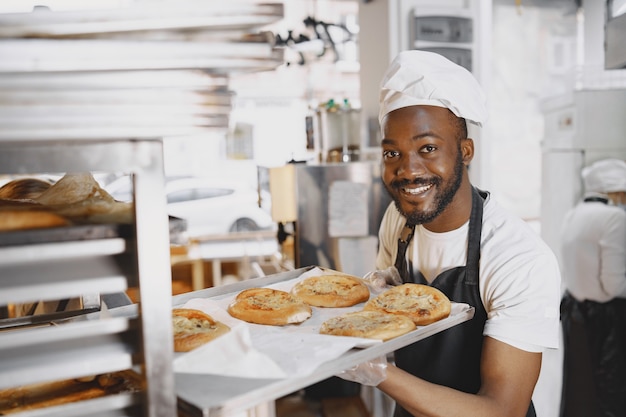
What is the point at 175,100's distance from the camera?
62cm

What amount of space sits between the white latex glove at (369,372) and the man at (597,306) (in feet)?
9.48

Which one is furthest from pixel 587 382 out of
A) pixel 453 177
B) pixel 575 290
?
pixel 453 177

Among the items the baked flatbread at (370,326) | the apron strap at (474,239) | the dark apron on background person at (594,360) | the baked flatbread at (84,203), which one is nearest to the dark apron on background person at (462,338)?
the apron strap at (474,239)

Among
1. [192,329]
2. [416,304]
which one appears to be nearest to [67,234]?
[192,329]

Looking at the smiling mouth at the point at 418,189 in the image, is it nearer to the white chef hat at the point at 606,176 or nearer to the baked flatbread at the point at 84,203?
the baked flatbread at the point at 84,203

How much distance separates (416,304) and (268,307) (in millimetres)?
393

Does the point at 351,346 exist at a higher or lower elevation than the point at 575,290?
higher

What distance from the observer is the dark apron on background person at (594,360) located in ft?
11.5

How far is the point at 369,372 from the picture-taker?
48.7 inches

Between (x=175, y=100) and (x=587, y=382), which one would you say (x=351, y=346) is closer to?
(x=175, y=100)

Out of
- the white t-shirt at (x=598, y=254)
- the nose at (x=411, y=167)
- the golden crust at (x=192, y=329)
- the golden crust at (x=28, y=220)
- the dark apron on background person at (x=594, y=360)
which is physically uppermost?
the nose at (x=411, y=167)

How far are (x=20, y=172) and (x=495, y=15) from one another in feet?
19.6

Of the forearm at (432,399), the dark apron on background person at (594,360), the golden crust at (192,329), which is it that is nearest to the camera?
the golden crust at (192,329)

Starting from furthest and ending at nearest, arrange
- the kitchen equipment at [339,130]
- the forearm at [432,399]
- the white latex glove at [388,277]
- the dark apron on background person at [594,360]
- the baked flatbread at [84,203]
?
the kitchen equipment at [339,130] < the dark apron on background person at [594,360] < the white latex glove at [388,277] < the forearm at [432,399] < the baked flatbread at [84,203]
